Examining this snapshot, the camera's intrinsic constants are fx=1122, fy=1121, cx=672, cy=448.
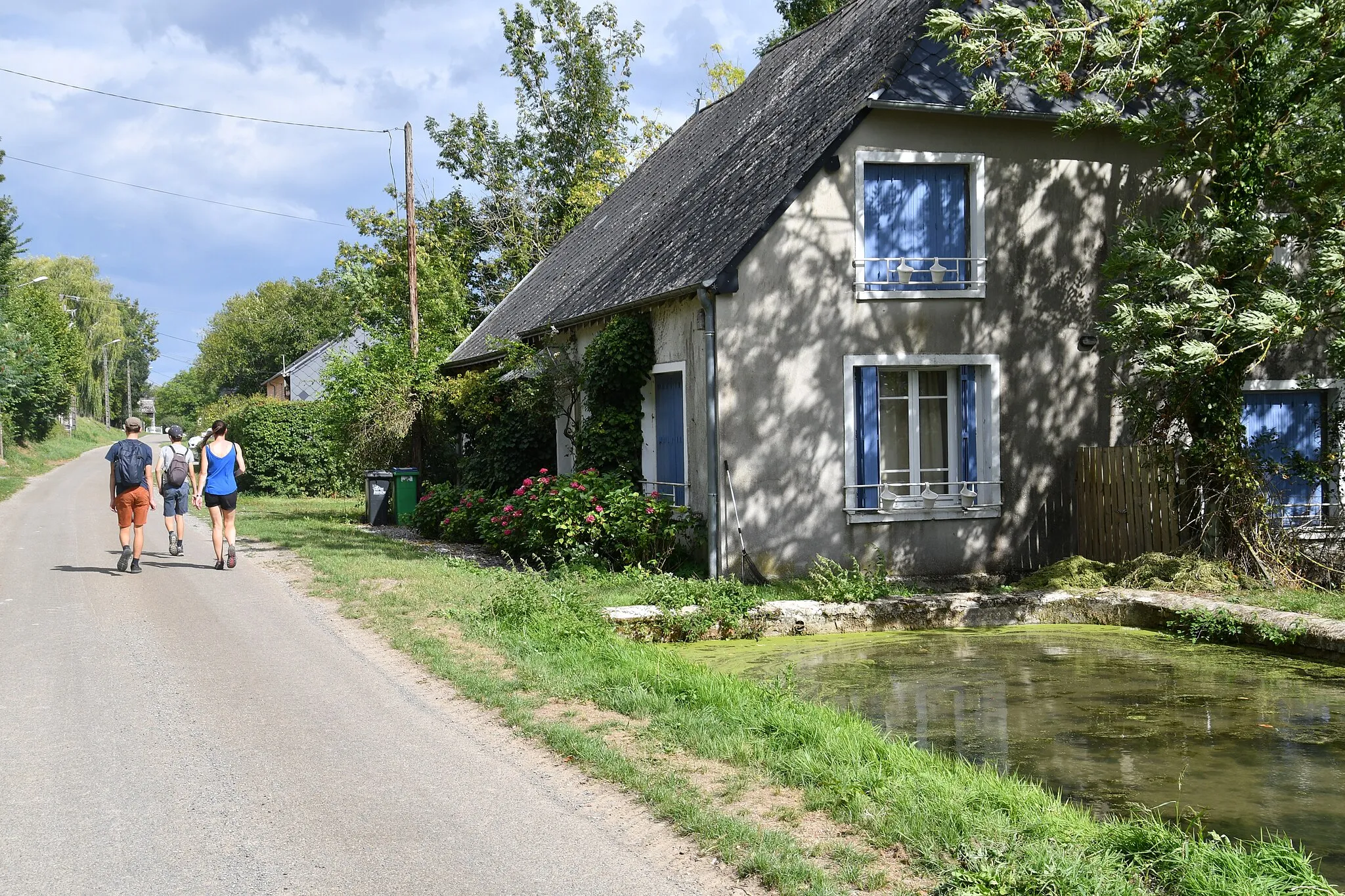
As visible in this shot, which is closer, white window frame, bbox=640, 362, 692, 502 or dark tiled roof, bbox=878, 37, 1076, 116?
dark tiled roof, bbox=878, 37, 1076, 116

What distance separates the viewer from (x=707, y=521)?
1297 centimetres

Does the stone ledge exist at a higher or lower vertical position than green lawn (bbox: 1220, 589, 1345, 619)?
lower

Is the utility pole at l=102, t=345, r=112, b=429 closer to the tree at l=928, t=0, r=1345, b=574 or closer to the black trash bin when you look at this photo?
the black trash bin

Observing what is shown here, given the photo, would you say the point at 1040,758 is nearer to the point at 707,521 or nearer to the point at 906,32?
the point at 707,521

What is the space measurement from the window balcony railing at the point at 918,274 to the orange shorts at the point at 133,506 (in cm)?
899

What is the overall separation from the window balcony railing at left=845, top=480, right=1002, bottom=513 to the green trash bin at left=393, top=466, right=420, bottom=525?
11.4 meters

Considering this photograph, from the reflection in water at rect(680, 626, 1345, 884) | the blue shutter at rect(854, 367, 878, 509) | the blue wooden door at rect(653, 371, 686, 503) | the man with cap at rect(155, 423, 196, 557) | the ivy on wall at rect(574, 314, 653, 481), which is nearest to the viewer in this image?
the reflection in water at rect(680, 626, 1345, 884)

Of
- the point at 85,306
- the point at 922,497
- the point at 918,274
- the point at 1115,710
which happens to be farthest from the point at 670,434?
the point at 85,306

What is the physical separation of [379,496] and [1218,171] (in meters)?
15.9

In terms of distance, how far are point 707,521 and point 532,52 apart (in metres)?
30.0

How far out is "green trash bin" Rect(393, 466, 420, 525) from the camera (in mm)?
22094

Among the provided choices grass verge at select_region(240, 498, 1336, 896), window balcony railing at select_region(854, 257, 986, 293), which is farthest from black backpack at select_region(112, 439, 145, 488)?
window balcony railing at select_region(854, 257, 986, 293)

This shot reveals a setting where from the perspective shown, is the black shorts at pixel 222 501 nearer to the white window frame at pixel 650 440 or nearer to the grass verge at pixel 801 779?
the grass verge at pixel 801 779

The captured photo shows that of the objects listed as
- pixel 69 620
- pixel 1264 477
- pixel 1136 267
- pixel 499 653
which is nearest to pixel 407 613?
pixel 499 653
